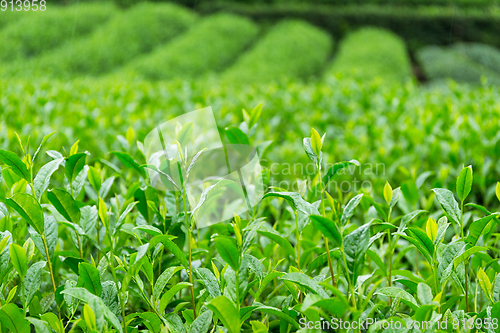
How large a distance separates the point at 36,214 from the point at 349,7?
20.0 meters

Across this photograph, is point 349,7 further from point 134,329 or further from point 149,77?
point 134,329

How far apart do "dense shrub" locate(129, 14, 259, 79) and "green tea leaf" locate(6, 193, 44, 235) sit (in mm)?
10633

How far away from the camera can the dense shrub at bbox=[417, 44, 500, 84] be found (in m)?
12.9

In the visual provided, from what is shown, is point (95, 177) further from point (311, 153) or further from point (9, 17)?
point (9, 17)

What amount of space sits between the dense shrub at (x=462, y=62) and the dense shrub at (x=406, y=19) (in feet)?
3.88

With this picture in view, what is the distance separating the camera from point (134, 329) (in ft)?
2.81

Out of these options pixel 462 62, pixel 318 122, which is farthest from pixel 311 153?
pixel 462 62

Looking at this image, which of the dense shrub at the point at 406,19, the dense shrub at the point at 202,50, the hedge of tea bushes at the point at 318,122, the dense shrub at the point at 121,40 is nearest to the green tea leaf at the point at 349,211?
the hedge of tea bushes at the point at 318,122

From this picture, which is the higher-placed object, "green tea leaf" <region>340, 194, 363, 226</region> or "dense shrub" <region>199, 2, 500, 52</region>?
"green tea leaf" <region>340, 194, 363, 226</region>

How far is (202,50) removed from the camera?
13961 millimetres

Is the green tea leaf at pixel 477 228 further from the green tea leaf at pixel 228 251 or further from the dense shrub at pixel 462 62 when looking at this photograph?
the dense shrub at pixel 462 62

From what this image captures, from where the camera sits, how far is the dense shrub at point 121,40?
12.5 m

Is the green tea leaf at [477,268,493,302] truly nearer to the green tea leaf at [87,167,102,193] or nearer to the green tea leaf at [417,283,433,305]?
the green tea leaf at [417,283,433,305]

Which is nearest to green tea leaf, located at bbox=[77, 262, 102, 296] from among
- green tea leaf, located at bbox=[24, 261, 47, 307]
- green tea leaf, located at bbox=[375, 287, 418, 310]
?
green tea leaf, located at bbox=[24, 261, 47, 307]
